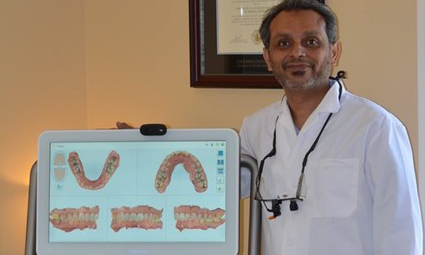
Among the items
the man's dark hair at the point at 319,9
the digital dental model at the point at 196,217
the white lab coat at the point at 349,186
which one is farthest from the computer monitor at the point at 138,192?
the man's dark hair at the point at 319,9

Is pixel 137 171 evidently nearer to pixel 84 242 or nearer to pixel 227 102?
pixel 84 242

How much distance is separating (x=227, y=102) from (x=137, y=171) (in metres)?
0.65

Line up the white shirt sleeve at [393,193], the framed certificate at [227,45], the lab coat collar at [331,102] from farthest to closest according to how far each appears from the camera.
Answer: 1. the framed certificate at [227,45]
2. the lab coat collar at [331,102]
3. the white shirt sleeve at [393,193]

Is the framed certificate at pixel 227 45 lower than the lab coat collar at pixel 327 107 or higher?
higher

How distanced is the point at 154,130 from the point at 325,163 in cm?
41

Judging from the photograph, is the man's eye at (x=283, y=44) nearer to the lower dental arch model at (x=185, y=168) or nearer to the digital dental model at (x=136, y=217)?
the lower dental arch model at (x=185, y=168)

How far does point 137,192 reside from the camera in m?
1.65

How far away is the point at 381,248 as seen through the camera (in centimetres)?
157

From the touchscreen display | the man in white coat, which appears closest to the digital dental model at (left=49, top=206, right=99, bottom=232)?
the touchscreen display

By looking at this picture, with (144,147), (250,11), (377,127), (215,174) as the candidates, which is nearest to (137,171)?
(144,147)

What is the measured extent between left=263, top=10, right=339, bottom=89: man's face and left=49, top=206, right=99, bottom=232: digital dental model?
571mm

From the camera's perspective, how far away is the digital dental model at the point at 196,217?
5.34ft

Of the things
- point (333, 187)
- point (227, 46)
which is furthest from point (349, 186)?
point (227, 46)

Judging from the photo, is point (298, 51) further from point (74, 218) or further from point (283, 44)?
point (74, 218)
